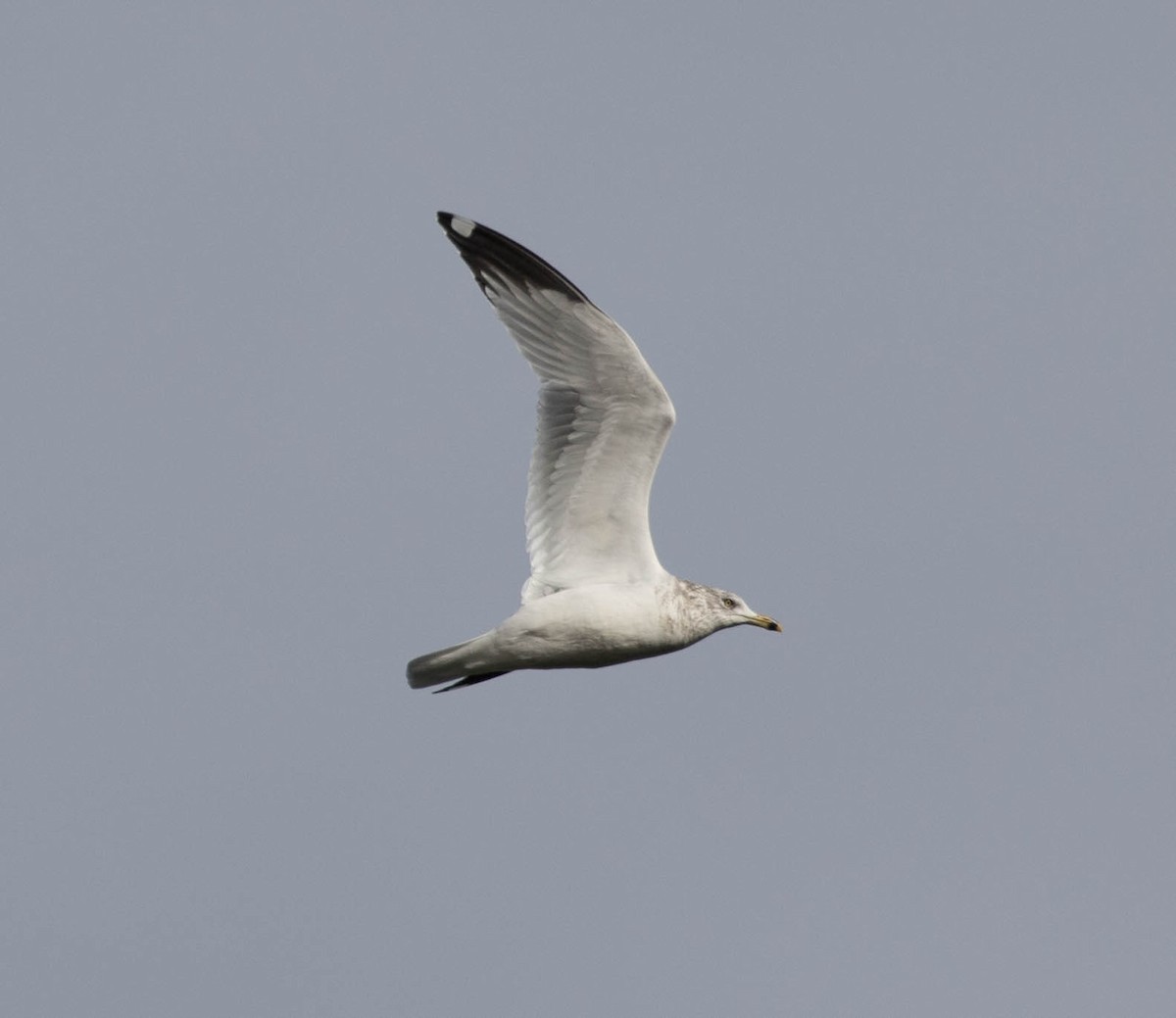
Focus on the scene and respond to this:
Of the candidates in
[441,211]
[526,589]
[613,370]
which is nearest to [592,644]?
[526,589]

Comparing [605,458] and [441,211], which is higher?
[441,211]

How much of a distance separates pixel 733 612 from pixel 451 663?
212 cm

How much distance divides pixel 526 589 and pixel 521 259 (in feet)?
7.72

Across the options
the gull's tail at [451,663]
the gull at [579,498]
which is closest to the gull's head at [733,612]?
the gull at [579,498]

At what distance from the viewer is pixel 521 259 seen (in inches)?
700

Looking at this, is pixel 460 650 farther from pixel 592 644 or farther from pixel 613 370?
pixel 613 370

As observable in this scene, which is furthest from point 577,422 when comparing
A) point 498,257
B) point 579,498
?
point 498,257

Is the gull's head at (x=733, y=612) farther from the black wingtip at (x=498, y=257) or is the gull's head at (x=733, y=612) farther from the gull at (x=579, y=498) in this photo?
the black wingtip at (x=498, y=257)

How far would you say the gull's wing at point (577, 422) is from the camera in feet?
57.5

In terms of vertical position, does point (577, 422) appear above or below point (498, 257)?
below

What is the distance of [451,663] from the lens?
17.7 metres

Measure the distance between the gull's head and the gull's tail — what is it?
162cm

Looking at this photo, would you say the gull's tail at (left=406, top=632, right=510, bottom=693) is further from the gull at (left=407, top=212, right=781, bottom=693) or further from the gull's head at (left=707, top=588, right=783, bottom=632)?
the gull's head at (left=707, top=588, right=783, bottom=632)

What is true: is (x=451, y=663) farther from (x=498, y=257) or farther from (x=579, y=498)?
(x=498, y=257)
